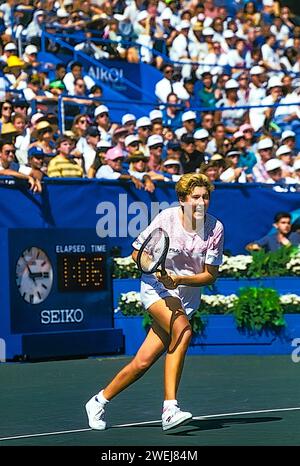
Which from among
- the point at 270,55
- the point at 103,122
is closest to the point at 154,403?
the point at 103,122

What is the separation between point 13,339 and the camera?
46.1 feet

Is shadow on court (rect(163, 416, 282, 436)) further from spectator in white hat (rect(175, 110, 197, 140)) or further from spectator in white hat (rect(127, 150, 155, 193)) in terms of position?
spectator in white hat (rect(175, 110, 197, 140))

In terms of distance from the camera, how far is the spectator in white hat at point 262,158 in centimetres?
1792

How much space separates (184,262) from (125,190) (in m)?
7.09

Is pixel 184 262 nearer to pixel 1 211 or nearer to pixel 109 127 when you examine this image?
pixel 1 211

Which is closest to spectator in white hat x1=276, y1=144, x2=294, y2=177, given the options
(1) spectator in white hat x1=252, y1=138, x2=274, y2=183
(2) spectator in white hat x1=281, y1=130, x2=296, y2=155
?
(1) spectator in white hat x1=252, y1=138, x2=274, y2=183

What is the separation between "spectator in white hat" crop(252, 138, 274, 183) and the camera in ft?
58.8

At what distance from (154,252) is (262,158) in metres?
10.1

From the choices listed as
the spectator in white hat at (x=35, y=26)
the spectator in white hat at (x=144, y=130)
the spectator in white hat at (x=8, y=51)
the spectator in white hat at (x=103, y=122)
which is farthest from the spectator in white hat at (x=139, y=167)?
the spectator in white hat at (x=35, y=26)

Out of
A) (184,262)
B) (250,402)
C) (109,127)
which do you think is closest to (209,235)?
(184,262)

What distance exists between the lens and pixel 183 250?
330 inches

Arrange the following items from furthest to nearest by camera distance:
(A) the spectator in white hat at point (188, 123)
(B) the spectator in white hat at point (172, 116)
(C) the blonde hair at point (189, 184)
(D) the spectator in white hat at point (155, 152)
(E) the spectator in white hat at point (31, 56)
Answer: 1. (B) the spectator in white hat at point (172, 116)
2. (E) the spectator in white hat at point (31, 56)
3. (A) the spectator in white hat at point (188, 123)
4. (D) the spectator in white hat at point (155, 152)
5. (C) the blonde hair at point (189, 184)

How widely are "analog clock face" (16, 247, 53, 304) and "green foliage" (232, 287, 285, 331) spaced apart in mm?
2267

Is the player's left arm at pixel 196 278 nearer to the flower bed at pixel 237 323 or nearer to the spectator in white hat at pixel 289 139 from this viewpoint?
the flower bed at pixel 237 323
